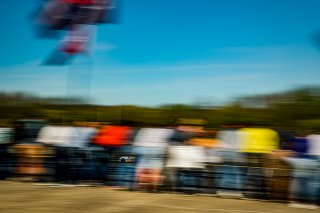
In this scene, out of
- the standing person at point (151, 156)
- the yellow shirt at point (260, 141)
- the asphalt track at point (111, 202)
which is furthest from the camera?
the standing person at point (151, 156)

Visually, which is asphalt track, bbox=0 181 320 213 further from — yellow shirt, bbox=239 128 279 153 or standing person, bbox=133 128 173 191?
yellow shirt, bbox=239 128 279 153

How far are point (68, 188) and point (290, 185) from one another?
4136 millimetres

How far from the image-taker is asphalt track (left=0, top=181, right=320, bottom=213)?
24.7 feet

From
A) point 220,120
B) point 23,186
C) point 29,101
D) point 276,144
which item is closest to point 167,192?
point 276,144

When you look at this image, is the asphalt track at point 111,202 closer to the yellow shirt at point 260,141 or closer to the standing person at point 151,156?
the standing person at point 151,156

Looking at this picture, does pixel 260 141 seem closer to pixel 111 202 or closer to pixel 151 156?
pixel 151 156

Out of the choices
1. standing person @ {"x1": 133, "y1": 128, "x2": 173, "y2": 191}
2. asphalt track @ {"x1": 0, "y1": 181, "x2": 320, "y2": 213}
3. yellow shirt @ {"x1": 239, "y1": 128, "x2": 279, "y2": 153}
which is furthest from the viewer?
standing person @ {"x1": 133, "y1": 128, "x2": 173, "y2": 191}

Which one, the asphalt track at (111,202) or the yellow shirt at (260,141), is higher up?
the yellow shirt at (260,141)

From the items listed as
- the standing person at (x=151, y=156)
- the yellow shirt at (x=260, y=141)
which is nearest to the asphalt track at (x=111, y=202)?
the standing person at (x=151, y=156)

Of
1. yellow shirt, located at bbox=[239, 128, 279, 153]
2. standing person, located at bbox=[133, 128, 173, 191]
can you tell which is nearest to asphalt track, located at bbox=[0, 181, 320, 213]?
standing person, located at bbox=[133, 128, 173, 191]

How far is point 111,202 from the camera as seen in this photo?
320 inches

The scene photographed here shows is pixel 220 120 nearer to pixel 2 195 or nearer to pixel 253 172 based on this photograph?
pixel 253 172

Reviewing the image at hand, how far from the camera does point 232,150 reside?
933 centimetres

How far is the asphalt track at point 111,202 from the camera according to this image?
7.53 meters
